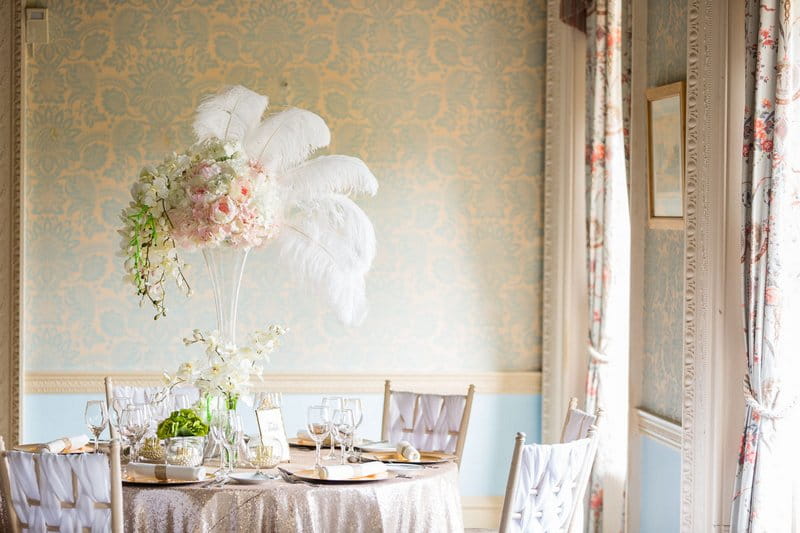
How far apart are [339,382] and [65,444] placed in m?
2.23

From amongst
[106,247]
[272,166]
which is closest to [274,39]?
[106,247]

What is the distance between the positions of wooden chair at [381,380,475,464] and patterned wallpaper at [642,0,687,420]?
79 cm

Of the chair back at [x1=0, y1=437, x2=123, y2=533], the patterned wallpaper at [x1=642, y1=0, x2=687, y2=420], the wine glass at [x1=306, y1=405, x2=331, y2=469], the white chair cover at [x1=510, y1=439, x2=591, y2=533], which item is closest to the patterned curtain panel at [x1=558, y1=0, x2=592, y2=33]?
the patterned wallpaper at [x1=642, y1=0, x2=687, y2=420]

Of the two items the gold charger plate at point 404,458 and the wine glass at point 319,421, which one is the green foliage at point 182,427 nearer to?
the wine glass at point 319,421

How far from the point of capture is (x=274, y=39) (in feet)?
19.1

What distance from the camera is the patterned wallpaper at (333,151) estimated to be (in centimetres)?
574

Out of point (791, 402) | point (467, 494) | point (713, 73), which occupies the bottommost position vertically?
point (467, 494)

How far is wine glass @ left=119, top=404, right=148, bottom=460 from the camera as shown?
11.3ft

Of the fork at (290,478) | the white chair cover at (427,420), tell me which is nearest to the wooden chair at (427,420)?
the white chair cover at (427,420)

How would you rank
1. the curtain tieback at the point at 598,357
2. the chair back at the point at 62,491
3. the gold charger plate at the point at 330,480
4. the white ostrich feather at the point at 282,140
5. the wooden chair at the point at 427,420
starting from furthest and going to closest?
1. the curtain tieback at the point at 598,357
2. the wooden chair at the point at 427,420
3. the white ostrich feather at the point at 282,140
4. the gold charger plate at the point at 330,480
5. the chair back at the point at 62,491

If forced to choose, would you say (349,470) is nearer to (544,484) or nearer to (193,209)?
(544,484)

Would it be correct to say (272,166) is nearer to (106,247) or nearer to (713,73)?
(713,73)

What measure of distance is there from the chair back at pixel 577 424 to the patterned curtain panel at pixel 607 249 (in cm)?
112

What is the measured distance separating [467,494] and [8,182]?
117 inches
